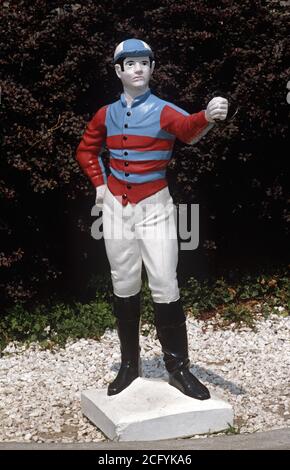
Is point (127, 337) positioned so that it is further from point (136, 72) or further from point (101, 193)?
point (136, 72)

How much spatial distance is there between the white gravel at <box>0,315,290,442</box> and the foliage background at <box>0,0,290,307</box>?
700 mm

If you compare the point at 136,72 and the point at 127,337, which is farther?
the point at 127,337

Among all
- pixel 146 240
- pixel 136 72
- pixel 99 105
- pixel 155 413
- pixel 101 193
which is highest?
pixel 136 72

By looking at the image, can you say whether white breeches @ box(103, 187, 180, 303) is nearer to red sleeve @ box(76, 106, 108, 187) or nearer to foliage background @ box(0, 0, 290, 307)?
red sleeve @ box(76, 106, 108, 187)

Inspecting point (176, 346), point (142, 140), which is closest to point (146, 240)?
point (142, 140)

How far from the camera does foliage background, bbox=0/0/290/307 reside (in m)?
6.16

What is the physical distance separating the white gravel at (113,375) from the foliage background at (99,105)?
70 centimetres

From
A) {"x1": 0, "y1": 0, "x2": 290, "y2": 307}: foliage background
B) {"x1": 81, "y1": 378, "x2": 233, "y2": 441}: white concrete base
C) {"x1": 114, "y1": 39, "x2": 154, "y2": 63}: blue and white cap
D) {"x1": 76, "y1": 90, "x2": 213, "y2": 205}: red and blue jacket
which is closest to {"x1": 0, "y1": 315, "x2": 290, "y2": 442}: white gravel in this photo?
{"x1": 81, "y1": 378, "x2": 233, "y2": 441}: white concrete base

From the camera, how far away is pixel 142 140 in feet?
14.5

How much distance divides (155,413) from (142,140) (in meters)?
1.50

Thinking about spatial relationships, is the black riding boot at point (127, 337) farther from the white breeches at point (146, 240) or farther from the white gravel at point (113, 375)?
the white gravel at point (113, 375)

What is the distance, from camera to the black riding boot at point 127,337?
4.71 meters

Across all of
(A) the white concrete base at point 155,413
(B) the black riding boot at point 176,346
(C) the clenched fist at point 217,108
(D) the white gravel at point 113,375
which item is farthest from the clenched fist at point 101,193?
(D) the white gravel at point 113,375
